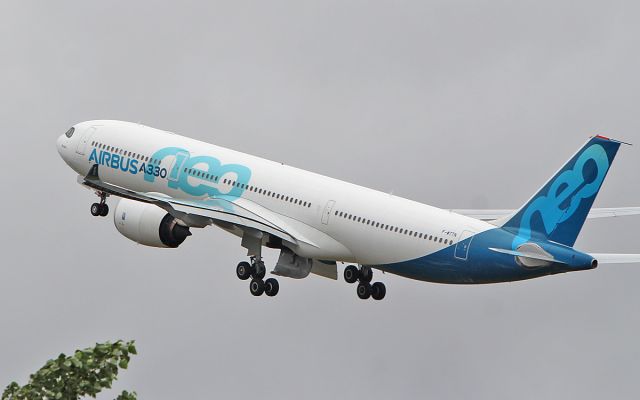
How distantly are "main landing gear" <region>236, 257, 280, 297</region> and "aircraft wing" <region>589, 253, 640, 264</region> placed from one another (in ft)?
57.5

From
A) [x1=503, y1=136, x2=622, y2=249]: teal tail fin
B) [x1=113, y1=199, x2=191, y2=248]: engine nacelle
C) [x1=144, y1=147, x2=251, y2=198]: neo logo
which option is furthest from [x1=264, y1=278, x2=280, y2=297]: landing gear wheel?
[x1=503, y1=136, x2=622, y2=249]: teal tail fin

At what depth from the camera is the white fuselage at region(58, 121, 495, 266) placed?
70.6 m

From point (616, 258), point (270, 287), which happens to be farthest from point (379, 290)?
point (616, 258)

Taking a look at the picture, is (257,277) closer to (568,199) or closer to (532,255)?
(532,255)

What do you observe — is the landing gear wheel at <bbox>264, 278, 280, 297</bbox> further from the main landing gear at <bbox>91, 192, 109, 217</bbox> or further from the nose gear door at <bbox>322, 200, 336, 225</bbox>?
the main landing gear at <bbox>91, 192, 109, 217</bbox>

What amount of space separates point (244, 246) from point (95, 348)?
37.9 meters

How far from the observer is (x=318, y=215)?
74375 mm

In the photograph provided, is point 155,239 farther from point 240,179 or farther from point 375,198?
point 375,198

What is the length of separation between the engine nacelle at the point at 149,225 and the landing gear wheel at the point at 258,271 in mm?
5690

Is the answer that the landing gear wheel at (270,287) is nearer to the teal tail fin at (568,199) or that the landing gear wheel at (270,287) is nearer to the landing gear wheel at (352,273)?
the landing gear wheel at (352,273)

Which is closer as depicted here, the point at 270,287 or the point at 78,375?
the point at 78,375

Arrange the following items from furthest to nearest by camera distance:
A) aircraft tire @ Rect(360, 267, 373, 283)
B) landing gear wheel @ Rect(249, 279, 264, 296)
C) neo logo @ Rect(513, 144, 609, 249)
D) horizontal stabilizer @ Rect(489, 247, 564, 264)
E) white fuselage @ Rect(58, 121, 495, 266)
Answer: aircraft tire @ Rect(360, 267, 373, 283) < landing gear wheel @ Rect(249, 279, 264, 296) < white fuselage @ Rect(58, 121, 495, 266) < horizontal stabilizer @ Rect(489, 247, 564, 264) < neo logo @ Rect(513, 144, 609, 249)

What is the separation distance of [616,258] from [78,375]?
99.2ft

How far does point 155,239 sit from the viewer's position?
265 feet
